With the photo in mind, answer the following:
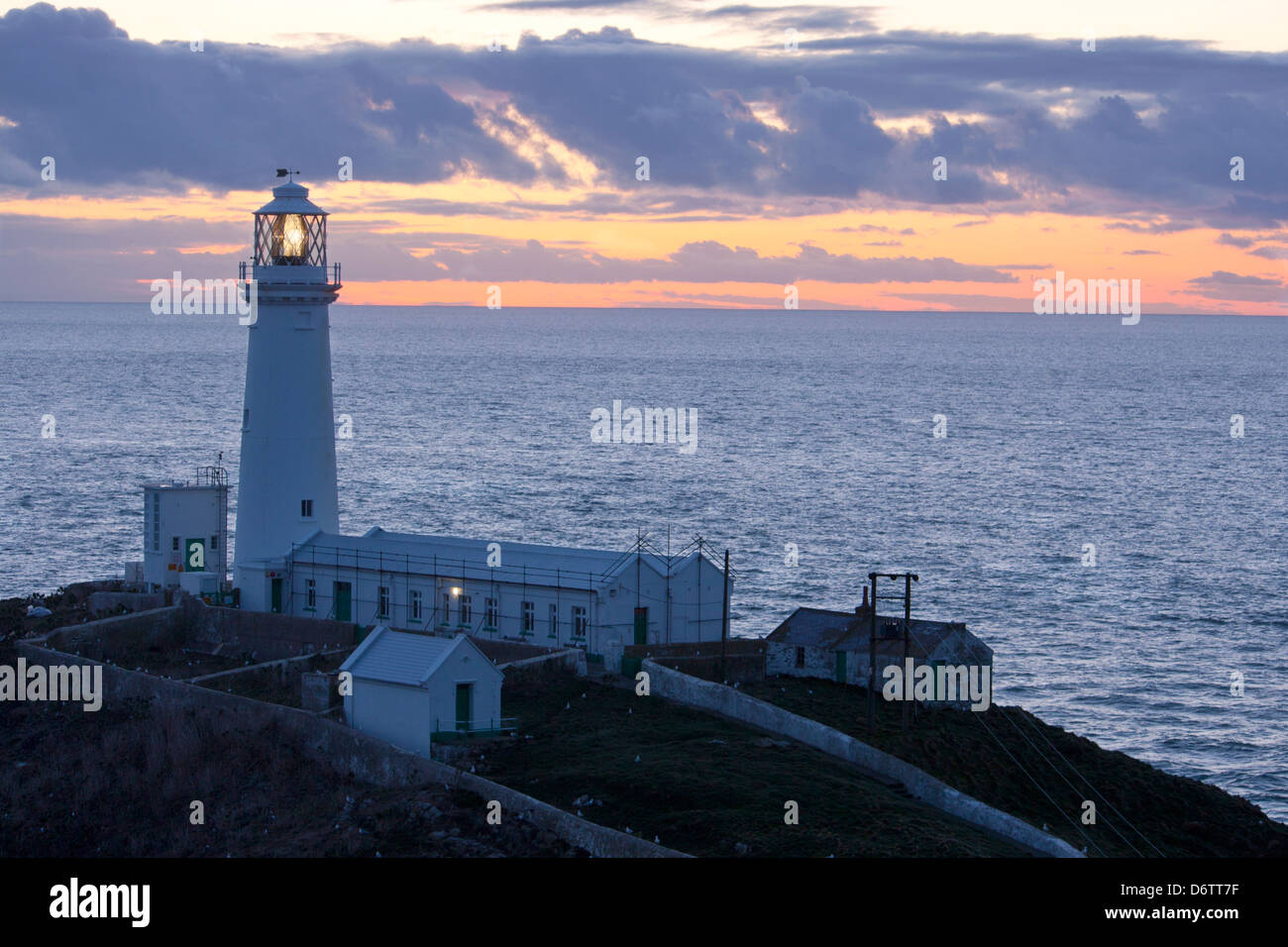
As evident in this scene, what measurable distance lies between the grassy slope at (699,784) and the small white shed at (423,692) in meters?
1.21

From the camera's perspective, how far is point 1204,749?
52.6 m

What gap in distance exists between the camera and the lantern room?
167 ft

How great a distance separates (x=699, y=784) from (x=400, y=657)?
30.9ft

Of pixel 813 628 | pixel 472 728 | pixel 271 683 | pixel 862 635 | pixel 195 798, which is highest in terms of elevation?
pixel 813 628

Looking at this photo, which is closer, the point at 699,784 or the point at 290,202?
the point at 699,784

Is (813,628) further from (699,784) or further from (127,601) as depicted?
(127,601)

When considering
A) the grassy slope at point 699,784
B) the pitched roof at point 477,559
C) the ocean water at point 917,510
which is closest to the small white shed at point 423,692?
the grassy slope at point 699,784

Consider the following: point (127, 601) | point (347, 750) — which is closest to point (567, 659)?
point (347, 750)

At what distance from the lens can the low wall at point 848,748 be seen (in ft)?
114

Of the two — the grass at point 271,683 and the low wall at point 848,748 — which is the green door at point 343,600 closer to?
the grass at point 271,683

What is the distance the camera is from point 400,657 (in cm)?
3941

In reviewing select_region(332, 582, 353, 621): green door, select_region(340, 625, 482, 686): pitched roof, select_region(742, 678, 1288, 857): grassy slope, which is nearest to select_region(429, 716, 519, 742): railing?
select_region(340, 625, 482, 686): pitched roof

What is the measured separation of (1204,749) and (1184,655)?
39.7ft

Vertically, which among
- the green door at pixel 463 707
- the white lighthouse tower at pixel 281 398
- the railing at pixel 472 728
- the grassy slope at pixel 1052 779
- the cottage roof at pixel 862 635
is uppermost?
the white lighthouse tower at pixel 281 398
